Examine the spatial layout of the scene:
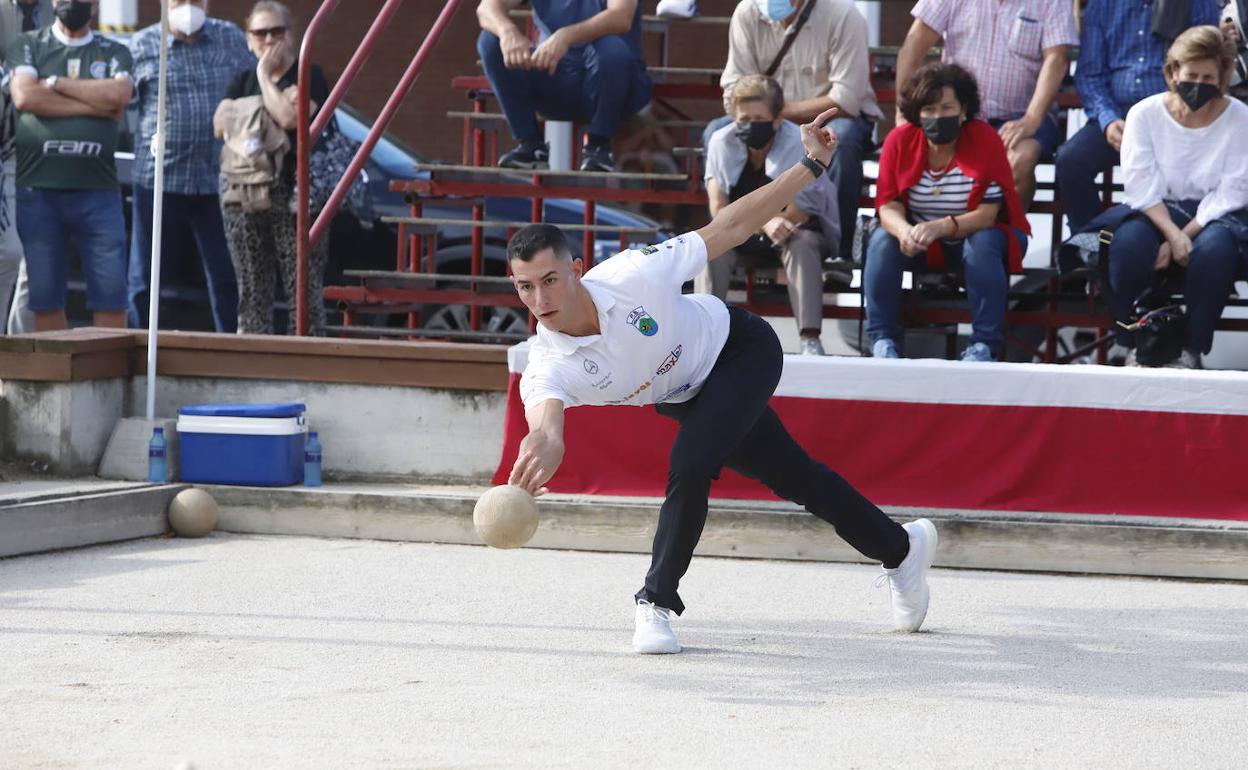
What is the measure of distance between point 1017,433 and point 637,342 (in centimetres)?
264

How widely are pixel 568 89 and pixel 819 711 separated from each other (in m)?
5.29

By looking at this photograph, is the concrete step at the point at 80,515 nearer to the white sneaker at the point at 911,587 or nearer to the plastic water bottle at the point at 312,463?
the plastic water bottle at the point at 312,463

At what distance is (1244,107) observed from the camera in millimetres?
8391

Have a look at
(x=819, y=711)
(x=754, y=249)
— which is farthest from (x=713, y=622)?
(x=754, y=249)

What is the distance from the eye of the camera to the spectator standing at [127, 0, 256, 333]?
9633 millimetres

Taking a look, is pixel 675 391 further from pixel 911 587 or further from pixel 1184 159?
pixel 1184 159

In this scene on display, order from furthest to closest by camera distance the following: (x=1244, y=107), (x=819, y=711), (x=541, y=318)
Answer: (x=1244, y=107)
(x=541, y=318)
(x=819, y=711)

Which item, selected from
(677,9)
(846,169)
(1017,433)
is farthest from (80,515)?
(677,9)

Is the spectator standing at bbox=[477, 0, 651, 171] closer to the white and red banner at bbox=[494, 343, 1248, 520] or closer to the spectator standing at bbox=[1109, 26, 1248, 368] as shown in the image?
the white and red banner at bbox=[494, 343, 1248, 520]

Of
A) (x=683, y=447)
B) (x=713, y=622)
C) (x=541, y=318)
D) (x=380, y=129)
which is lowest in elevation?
(x=713, y=622)

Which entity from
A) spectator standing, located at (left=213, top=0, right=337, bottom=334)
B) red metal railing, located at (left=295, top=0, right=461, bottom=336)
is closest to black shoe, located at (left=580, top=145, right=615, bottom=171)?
red metal railing, located at (left=295, top=0, right=461, bottom=336)

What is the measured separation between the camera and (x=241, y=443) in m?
8.12

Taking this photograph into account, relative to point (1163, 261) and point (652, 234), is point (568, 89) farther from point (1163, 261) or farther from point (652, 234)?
point (1163, 261)

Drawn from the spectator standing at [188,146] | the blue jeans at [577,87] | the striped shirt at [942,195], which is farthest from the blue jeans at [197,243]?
the striped shirt at [942,195]
